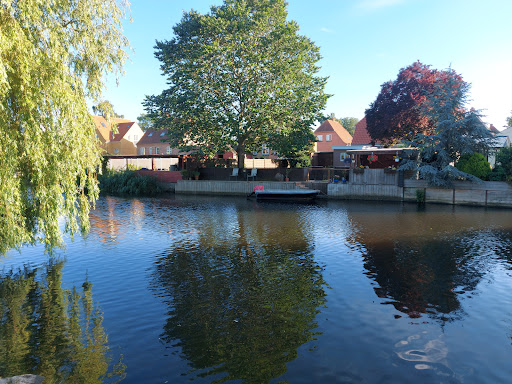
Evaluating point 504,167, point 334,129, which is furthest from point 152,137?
point 504,167

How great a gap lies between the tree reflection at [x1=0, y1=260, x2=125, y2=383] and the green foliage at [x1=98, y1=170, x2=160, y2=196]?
114ft

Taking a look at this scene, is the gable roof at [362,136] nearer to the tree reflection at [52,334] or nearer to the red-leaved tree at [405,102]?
the red-leaved tree at [405,102]

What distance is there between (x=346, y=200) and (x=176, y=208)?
56.9ft

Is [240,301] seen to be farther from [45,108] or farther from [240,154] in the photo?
[240,154]

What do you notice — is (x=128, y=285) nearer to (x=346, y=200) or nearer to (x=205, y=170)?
(x=346, y=200)

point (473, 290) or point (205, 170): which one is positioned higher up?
point (205, 170)

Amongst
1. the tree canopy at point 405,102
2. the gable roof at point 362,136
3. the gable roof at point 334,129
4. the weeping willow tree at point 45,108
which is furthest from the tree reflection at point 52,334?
the gable roof at point 334,129

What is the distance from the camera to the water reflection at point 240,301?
7.79m

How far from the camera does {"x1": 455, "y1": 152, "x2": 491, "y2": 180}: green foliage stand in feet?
108

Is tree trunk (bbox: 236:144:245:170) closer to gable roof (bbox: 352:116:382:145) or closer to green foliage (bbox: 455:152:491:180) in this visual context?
gable roof (bbox: 352:116:382:145)

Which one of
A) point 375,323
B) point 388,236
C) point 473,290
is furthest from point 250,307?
point 388,236

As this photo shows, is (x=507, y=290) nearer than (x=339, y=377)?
No

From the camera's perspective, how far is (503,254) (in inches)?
628

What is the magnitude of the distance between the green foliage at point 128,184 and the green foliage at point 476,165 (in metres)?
34.2
